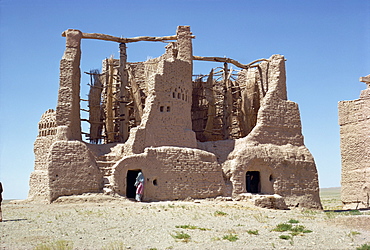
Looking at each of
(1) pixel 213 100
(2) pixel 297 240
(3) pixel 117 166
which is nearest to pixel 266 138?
(1) pixel 213 100

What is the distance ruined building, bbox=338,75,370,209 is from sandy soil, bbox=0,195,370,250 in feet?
30.8

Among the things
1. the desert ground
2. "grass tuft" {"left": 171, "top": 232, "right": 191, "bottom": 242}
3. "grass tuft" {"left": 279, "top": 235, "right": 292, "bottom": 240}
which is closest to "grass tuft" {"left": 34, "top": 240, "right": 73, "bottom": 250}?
the desert ground

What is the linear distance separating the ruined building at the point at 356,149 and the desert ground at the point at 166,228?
963 cm

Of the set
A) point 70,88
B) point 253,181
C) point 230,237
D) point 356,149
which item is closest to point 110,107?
point 70,88

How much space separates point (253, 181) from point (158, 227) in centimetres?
1194

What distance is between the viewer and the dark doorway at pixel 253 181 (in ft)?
80.8

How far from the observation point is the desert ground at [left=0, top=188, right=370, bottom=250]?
11312mm

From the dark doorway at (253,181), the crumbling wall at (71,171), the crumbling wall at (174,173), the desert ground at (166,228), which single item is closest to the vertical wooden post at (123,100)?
the crumbling wall at (71,171)

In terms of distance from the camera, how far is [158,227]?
13797 millimetres

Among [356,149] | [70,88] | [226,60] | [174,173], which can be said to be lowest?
[174,173]

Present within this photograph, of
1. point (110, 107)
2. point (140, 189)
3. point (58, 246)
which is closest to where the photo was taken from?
point (58, 246)

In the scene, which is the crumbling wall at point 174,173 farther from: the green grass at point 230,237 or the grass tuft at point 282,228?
the green grass at point 230,237

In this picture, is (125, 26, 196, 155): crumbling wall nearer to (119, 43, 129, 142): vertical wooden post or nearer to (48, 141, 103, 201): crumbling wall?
(48, 141, 103, 201): crumbling wall

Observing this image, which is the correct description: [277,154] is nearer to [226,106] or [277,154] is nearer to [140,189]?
[226,106]
